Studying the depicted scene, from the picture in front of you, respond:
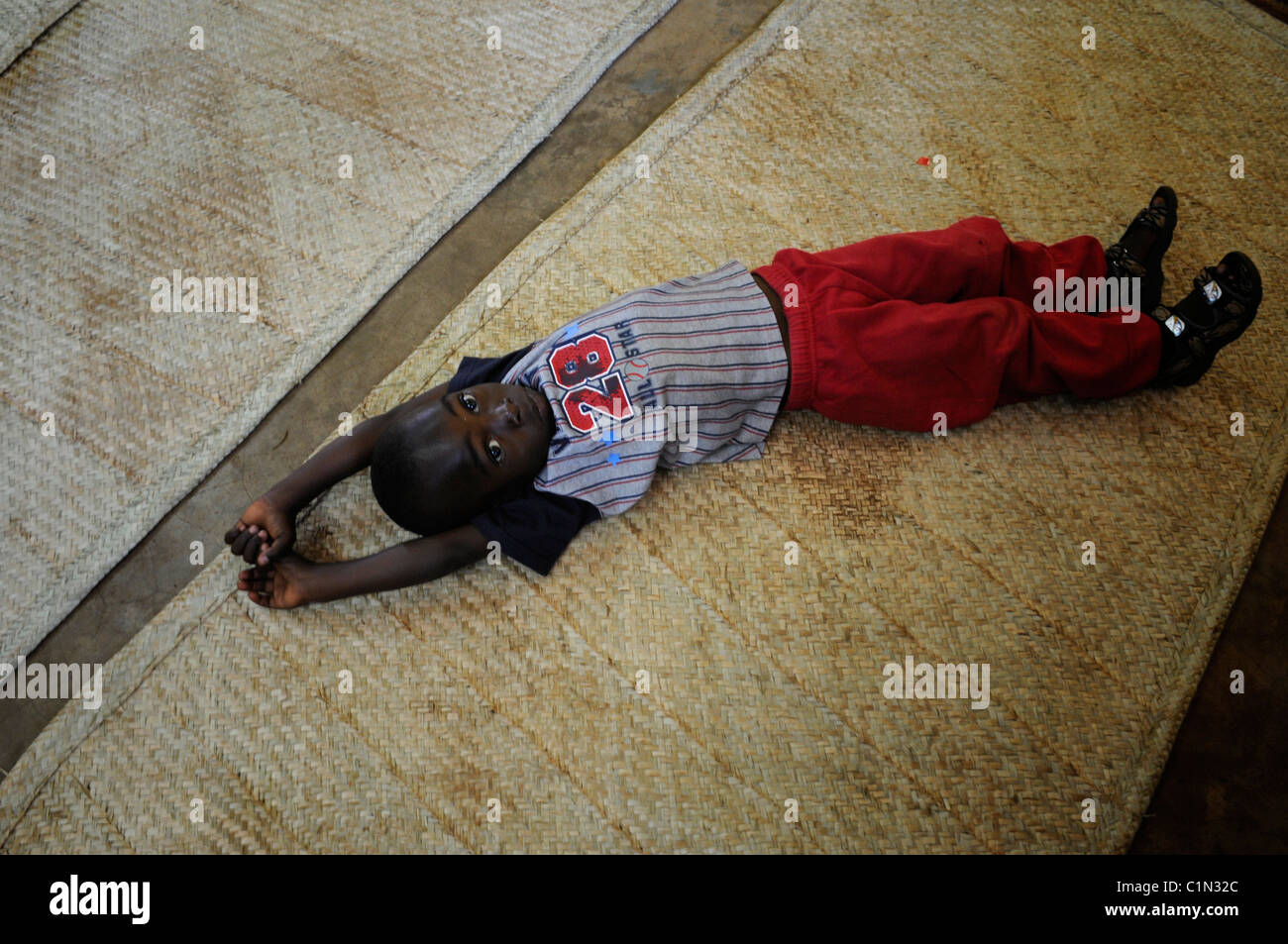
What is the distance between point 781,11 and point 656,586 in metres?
1.41

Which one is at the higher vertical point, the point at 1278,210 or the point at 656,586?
the point at 1278,210

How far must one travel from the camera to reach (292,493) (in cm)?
134

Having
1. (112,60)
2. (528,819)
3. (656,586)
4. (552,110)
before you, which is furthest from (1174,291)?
(112,60)

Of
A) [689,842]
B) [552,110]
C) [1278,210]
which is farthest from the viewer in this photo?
[552,110]

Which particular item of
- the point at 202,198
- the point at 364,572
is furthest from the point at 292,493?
the point at 202,198

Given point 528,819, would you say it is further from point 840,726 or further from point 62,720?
point 62,720

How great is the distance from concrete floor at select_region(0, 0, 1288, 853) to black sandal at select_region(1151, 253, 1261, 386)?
0.33 m

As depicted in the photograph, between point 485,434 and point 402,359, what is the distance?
483 mm

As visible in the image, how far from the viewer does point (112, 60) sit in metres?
1.91

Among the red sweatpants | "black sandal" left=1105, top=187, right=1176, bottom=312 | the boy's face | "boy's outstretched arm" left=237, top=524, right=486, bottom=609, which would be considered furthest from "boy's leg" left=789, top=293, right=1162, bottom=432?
"boy's outstretched arm" left=237, top=524, right=486, bottom=609

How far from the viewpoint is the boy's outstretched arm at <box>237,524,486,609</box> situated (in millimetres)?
1289

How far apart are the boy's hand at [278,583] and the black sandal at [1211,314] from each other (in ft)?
4.78

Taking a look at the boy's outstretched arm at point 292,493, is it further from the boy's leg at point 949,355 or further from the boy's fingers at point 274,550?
the boy's leg at point 949,355

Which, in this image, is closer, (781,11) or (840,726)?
(840,726)
